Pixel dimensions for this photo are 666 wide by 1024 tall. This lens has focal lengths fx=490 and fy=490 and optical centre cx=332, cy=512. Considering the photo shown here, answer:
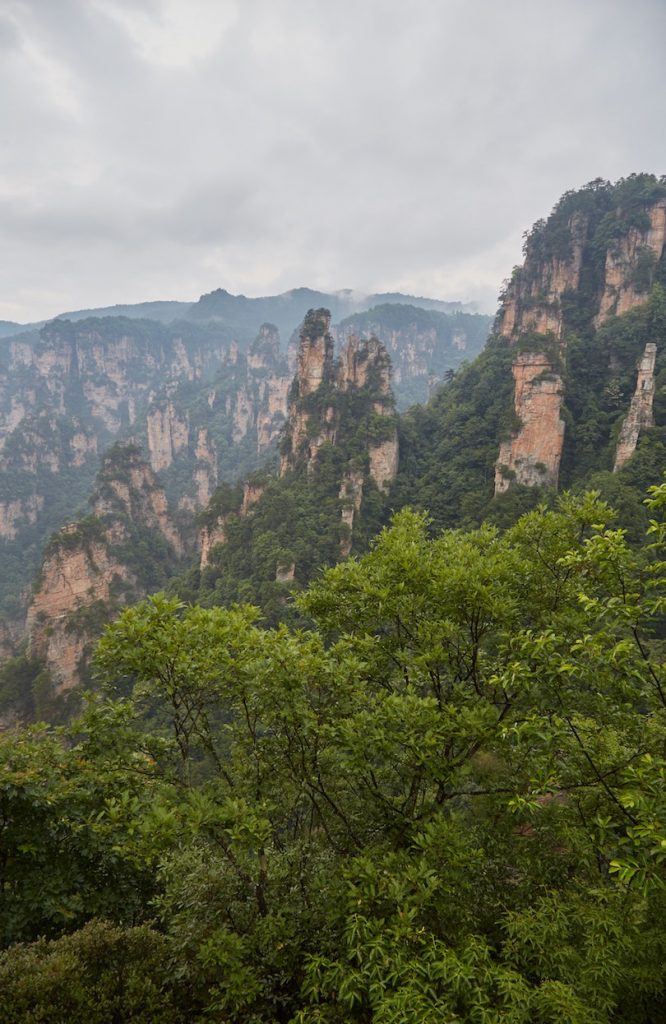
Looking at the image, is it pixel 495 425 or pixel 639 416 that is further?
pixel 495 425

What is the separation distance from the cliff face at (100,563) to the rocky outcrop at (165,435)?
44.5 meters

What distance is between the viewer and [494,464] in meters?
48.0

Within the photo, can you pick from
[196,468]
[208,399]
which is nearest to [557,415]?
[196,468]

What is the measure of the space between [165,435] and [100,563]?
72.5m

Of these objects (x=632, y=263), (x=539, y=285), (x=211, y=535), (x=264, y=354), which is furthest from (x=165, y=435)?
→ (x=632, y=263)

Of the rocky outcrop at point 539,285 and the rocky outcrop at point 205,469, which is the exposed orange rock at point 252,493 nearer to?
the rocky outcrop at point 539,285

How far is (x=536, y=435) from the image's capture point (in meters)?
44.3

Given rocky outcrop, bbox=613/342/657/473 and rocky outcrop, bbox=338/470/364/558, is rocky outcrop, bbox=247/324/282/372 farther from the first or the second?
rocky outcrop, bbox=613/342/657/473

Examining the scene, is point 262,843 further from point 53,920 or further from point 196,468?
point 196,468

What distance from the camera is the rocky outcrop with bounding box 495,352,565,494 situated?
144ft

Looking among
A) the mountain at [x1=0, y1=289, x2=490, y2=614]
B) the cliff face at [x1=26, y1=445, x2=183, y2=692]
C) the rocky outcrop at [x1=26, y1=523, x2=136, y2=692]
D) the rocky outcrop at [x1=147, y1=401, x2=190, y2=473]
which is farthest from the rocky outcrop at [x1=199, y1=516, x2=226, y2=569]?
the rocky outcrop at [x1=147, y1=401, x2=190, y2=473]

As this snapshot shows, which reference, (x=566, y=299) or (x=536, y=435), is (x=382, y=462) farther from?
(x=566, y=299)

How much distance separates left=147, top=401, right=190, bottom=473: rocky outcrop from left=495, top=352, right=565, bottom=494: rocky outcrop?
95.9 meters

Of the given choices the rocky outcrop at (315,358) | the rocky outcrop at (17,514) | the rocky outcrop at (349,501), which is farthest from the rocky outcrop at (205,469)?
the rocky outcrop at (349,501)
